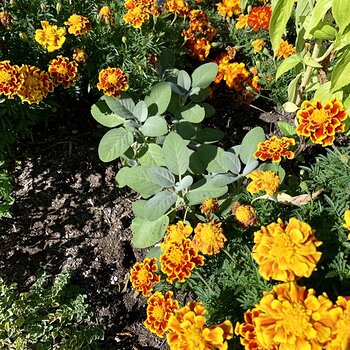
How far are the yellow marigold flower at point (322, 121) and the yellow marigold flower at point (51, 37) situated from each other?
115 cm

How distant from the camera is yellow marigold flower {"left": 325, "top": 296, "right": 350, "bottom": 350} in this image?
3.24 ft

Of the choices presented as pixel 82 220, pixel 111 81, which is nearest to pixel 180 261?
pixel 111 81

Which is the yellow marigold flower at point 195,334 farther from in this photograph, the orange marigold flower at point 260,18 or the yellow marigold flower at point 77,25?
the orange marigold flower at point 260,18

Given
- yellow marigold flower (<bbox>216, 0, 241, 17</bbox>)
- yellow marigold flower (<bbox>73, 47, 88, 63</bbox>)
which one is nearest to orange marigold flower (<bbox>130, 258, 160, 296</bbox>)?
yellow marigold flower (<bbox>73, 47, 88, 63</bbox>)

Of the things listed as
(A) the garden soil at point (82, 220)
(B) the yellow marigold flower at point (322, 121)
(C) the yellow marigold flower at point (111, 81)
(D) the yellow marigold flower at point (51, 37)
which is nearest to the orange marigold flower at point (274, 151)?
(B) the yellow marigold flower at point (322, 121)

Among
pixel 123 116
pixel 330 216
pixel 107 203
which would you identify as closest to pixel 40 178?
pixel 107 203

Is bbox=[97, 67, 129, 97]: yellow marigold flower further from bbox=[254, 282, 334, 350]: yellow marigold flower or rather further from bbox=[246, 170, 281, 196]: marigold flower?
bbox=[254, 282, 334, 350]: yellow marigold flower

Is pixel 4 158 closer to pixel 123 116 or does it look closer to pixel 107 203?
pixel 107 203

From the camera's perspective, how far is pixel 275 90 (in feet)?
7.92

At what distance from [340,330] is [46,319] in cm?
116

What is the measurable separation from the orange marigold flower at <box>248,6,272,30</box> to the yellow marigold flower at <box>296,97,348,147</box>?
98cm

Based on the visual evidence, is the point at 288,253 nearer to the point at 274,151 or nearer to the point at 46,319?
the point at 274,151

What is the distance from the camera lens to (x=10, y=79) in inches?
70.6

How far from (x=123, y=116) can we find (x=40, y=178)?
709 millimetres
